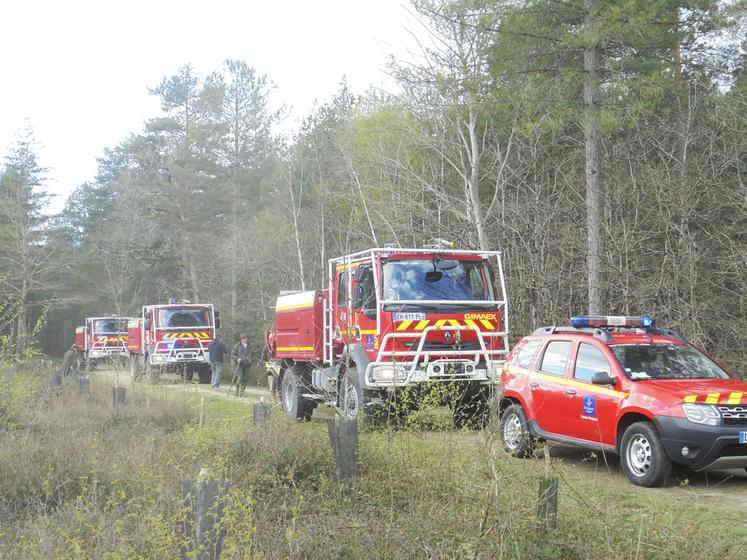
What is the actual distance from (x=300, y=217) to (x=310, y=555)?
29588 millimetres

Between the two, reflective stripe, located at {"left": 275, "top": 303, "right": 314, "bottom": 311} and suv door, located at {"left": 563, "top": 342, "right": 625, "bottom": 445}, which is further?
reflective stripe, located at {"left": 275, "top": 303, "right": 314, "bottom": 311}

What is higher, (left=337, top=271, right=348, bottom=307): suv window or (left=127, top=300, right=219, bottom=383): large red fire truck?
(left=337, top=271, right=348, bottom=307): suv window

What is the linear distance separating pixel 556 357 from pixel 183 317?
21.4 metres

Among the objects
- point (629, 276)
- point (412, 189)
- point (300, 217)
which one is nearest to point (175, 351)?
point (300, 217)

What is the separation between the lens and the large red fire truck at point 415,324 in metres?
11.3

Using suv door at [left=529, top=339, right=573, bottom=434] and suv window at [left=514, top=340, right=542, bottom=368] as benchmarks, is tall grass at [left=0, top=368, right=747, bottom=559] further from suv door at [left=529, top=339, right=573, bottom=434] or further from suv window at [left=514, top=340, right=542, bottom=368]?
suv window at [left=514, top=340, right=542, bottom=368]

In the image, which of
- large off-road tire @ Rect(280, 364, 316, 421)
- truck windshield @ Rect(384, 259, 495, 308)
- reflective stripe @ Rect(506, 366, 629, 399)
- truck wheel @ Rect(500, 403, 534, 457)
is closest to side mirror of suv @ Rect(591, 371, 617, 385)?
reflective stripe @ Rect(506, 366, 629, 399)

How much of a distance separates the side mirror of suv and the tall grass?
0.97 m

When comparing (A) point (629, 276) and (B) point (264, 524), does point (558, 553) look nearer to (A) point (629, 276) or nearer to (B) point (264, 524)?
(B) point (264, 524)

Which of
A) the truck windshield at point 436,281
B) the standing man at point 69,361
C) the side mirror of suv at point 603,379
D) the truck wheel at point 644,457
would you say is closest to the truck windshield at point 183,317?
the standing man at point 69,361

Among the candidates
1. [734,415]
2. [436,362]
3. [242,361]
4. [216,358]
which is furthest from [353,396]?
[216,358]

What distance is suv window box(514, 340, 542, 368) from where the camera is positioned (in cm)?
988

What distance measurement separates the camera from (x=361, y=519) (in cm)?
624

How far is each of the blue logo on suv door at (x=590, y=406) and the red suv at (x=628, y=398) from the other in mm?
11
